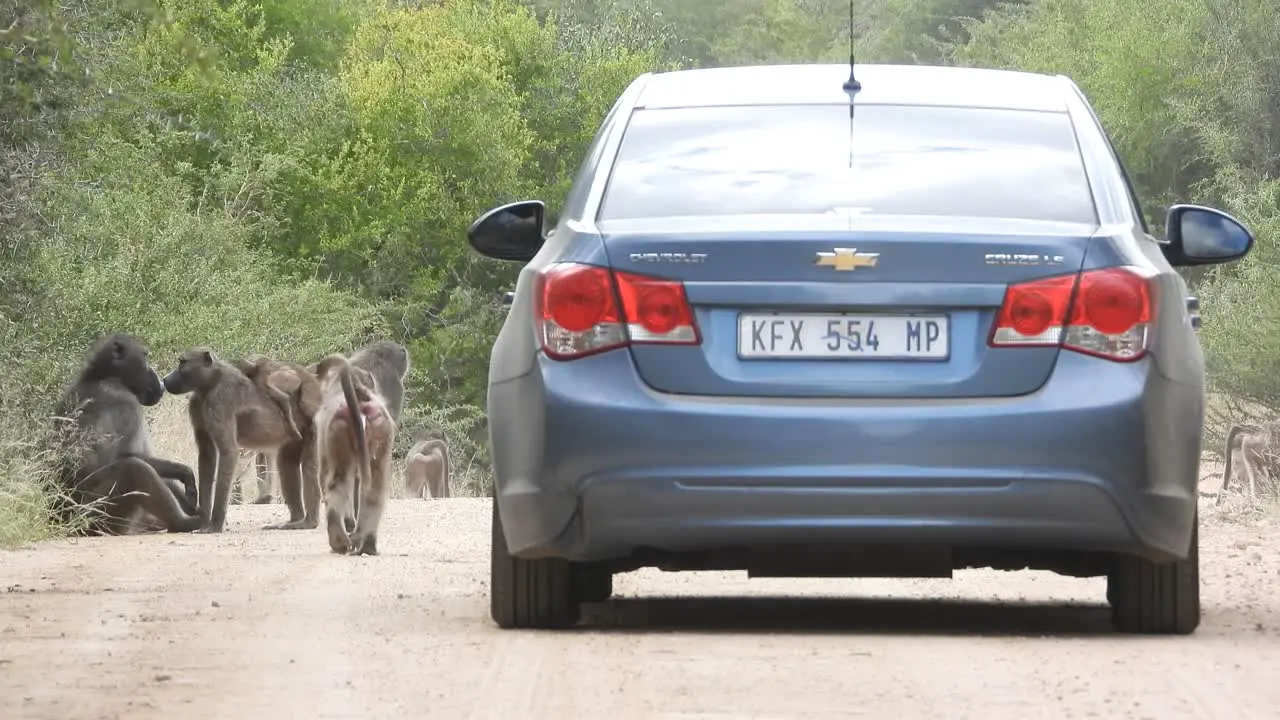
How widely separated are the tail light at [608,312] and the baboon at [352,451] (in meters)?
5.05

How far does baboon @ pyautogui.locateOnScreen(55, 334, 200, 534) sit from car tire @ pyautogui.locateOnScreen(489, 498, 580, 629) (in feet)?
28.4

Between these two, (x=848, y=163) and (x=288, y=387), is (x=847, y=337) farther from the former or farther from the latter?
(x=288, y=387)

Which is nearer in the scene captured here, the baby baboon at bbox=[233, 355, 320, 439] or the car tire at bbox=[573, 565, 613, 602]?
the car tire at bbox=[573, 565, 613, 602]

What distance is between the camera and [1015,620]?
10039mm

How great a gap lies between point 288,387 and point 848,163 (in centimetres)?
897

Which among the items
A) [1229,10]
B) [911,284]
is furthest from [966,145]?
[1229,10]

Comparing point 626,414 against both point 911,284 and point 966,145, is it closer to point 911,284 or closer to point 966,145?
point 911,284

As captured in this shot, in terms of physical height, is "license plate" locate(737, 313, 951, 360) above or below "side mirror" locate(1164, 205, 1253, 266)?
above

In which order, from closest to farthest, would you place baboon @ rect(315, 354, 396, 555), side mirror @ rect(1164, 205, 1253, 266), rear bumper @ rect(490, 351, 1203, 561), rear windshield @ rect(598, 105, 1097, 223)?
rear bumper @ rect(490, 351, 1203, 561), rear windshield @ rect(598, 105, 1097, 223), side mirror @ rect(1164, 205, 1253, 266), baboon @ rect(315, 354, 396, 555)

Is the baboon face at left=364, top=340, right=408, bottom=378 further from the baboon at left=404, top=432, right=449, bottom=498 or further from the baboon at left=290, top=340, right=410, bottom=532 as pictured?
the baboon at left=404, top=432, right=449, bottom=498

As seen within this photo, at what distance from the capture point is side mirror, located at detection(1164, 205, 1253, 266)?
9.77 metres

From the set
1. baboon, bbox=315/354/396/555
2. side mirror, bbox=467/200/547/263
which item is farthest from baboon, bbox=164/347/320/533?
side mirror, bbox=467/200/547/263

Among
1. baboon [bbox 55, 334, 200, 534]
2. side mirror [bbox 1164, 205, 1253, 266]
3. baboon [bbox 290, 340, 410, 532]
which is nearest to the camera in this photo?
side mirror [bbox 1164, 205, 1253, 266]

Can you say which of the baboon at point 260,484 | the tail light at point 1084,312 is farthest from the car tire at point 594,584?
the baboon at point 260,484
